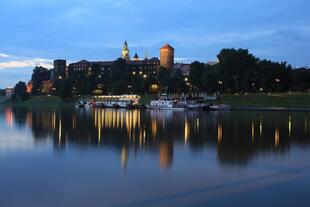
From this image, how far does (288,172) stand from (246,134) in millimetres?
13589

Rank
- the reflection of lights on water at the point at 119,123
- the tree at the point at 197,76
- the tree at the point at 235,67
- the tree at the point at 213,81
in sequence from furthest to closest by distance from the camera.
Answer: the tree at the point at 197,76, the tree at the point at 213,81, the tree at the point at 235,67, the reflection of lights on water at the point at 119,123

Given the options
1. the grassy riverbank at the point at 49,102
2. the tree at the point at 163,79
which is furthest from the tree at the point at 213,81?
the grassy riverbank at the point at 49,102

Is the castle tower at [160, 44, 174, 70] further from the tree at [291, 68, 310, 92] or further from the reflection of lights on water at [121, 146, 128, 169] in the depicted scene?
the reflection of lights on water at [121, 146, 128, 169]

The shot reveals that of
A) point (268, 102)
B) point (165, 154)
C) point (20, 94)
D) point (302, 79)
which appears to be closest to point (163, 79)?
point (302, 79)

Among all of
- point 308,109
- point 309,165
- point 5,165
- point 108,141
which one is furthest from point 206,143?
point 308,109

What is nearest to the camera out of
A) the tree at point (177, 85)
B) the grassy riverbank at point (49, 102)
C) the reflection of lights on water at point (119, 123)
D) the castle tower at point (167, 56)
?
the reflection of lights on water at point (119, 123)

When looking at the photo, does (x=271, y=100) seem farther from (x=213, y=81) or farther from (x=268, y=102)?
(x=213, y=81)

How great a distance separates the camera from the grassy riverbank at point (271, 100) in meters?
83.8

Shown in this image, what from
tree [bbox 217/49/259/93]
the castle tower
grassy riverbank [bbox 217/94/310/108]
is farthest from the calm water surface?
the castle tower

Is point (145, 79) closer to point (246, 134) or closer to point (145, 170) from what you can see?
point (246, 134)

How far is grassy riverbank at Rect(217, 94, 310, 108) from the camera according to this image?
275 ft

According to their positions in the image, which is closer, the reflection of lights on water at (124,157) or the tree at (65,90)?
the reflection of lights on water at (124,157)

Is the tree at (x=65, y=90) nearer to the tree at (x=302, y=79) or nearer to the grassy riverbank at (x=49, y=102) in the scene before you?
the grassy riverbank at (x=49, y=102)

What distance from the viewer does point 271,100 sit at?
88250mm
